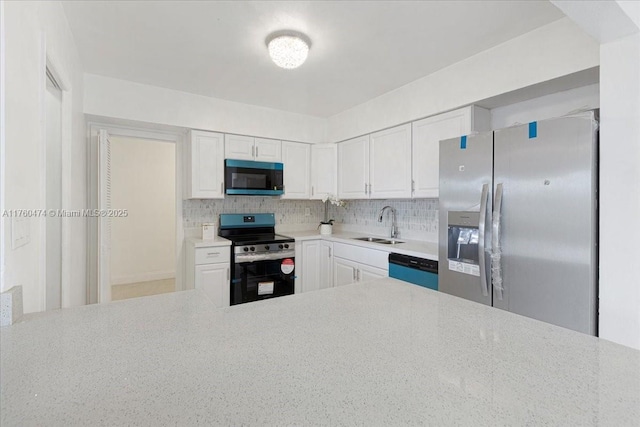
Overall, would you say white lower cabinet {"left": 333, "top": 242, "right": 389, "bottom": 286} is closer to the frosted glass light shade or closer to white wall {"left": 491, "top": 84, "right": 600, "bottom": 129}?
white wall {"left": 491, "top": 84, "right": 600, "bottom": 129}

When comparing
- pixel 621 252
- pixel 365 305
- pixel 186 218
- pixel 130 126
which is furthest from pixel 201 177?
pixel 621 252

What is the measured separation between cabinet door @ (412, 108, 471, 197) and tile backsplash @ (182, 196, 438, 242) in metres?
0.46

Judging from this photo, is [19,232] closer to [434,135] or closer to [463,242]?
[463,242]

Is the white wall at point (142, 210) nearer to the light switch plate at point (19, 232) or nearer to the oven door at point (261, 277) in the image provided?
the oven door at point (261, 277)

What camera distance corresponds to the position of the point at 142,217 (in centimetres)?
500

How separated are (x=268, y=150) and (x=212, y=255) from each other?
1380 mm

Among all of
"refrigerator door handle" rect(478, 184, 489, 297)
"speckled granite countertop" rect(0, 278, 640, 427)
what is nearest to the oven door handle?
"refrigerator door handle" rect(478, 184, 489, 297)

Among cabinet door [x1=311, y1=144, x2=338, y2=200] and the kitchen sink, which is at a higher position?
cabinet door [x1=311, y1=144, x2=338, y2=200]

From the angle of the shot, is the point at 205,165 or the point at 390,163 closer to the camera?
the point at 390,163

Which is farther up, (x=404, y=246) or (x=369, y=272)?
(x=404, y=246)

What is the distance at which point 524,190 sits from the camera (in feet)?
5.74

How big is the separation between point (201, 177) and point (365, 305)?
272cm

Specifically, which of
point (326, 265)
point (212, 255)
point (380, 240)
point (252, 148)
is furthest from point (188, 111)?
point (380, 240)

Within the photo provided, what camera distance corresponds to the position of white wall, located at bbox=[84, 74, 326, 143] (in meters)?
2.81
